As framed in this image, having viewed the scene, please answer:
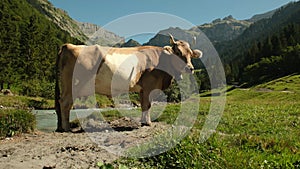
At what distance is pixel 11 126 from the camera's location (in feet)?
31.1

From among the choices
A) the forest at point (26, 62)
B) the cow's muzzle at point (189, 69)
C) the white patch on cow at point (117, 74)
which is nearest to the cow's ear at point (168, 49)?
the cow's muzzle at point (189, 69)

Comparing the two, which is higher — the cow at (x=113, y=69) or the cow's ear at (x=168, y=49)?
the cow's ear at (x=168, y=49)

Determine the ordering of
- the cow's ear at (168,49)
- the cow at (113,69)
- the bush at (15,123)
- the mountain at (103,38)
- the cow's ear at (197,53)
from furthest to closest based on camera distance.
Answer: the cow's ear at (197,53), the cow's ear at (168,49), the bush at (15,123), the cow at (113,69), the mountain at (103,38)

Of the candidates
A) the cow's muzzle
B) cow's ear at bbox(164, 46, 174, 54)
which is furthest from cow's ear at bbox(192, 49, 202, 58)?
cow's ear at bbox(164, 46, 174, 54)

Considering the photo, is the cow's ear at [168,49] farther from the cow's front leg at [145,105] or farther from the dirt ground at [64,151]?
the dirt ground at [64,151]

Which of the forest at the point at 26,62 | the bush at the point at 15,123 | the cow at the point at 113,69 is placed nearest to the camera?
the cow at the point at 113,69

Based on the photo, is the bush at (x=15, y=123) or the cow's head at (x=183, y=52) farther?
the cow's head at (x=183, y=52)

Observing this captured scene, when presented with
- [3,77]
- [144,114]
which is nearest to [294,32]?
[3,77]

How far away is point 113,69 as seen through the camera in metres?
8.52

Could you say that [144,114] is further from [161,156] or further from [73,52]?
[161,156]

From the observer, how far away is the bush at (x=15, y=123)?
30.3 ft

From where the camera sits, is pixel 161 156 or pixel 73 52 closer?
pixel 161 156

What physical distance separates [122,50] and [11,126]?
4497 millimetres

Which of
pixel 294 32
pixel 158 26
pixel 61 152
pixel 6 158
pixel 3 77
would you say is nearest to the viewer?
pixel 6 158
